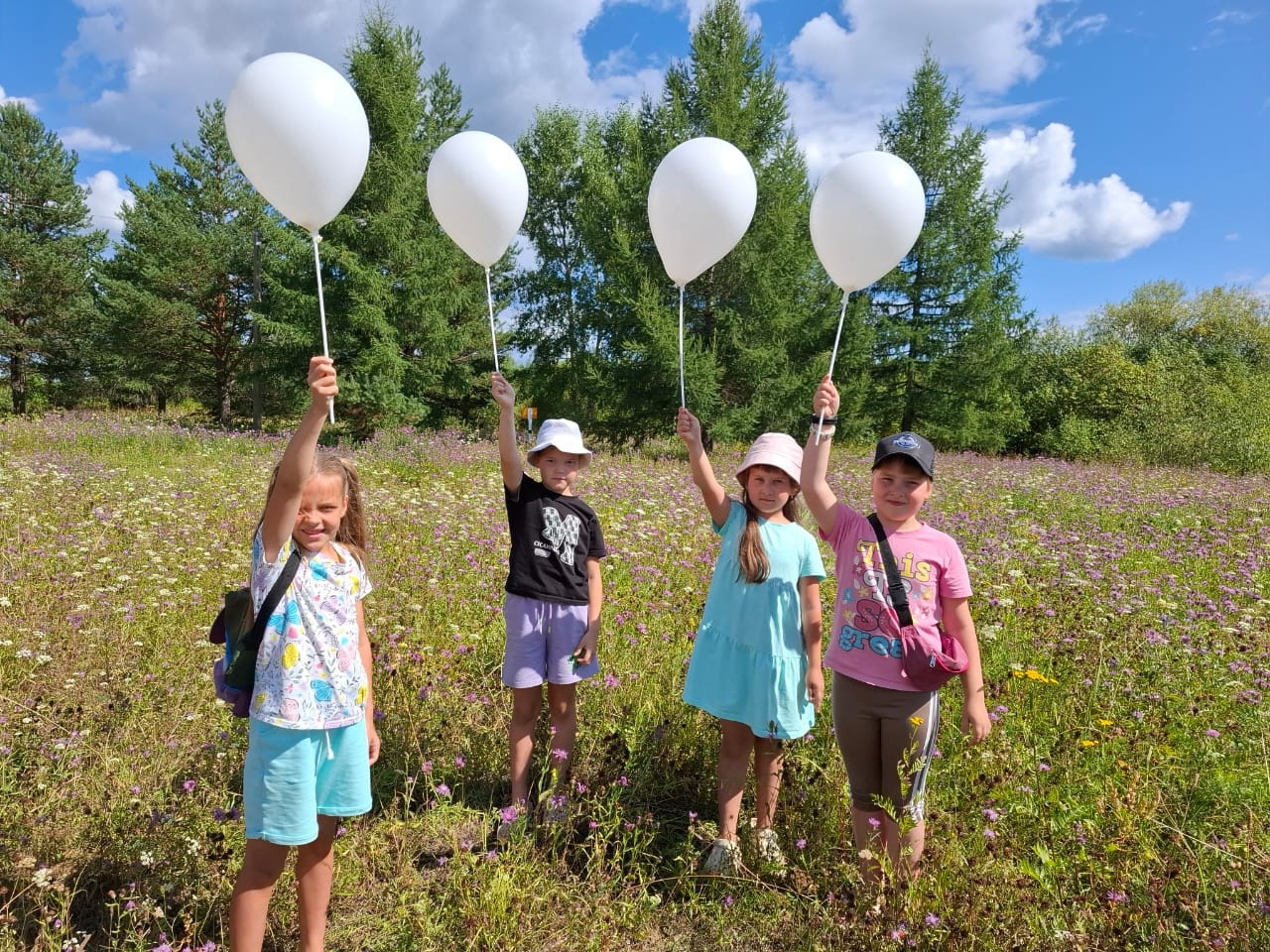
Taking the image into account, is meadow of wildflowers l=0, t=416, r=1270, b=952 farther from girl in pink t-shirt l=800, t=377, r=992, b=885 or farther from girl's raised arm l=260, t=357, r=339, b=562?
girl's raised arm l=260, t=357, r=339, b=562

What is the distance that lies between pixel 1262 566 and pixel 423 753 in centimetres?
638

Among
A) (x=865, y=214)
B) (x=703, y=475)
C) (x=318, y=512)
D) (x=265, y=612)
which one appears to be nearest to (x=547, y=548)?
(x=703, y=475)

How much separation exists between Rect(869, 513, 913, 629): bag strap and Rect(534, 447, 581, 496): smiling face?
1240 millimetres

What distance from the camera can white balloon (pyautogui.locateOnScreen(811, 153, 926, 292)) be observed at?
2.79 metres

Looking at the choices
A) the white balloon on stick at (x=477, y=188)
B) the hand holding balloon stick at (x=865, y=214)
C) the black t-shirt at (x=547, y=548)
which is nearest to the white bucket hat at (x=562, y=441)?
the black t-shirt at (x=547, y=548)

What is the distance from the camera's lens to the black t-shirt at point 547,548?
2787 millimetres

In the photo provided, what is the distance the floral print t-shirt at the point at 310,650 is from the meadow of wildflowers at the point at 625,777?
63 cm

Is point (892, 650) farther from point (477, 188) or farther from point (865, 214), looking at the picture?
point (477, 188)

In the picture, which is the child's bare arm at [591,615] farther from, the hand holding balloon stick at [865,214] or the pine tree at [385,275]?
the pine tree at [385,275]

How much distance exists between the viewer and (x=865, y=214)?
281 centimetres

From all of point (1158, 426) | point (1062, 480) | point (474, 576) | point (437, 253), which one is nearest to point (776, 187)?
point (437, 253)

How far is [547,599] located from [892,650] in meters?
1.28

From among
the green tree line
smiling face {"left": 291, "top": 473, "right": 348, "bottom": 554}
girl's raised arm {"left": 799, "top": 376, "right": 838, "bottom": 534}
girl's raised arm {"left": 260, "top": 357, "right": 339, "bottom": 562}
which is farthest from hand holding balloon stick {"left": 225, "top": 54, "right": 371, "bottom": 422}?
the green tree line

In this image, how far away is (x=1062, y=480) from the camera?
35.1 ft
